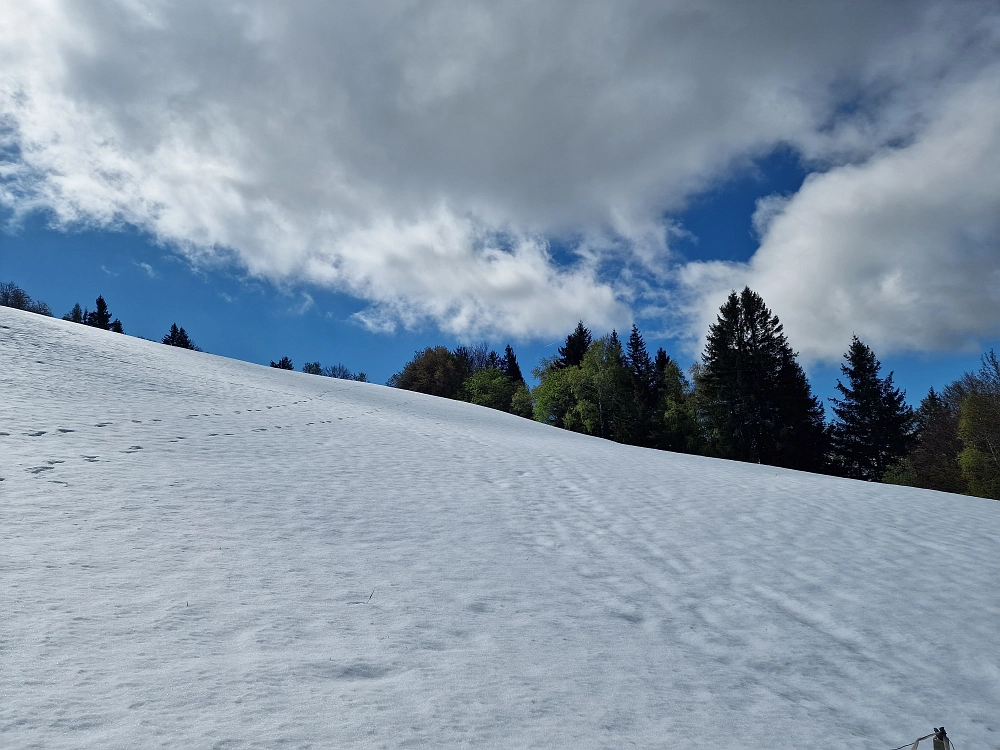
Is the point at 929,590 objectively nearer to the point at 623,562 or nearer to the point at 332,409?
the point at 623,562

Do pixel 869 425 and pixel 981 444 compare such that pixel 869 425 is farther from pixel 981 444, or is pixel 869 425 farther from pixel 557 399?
pixel 557 399

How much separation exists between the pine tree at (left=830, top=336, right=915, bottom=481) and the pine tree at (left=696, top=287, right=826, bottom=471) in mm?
1956

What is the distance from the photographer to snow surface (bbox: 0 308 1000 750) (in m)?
2.49

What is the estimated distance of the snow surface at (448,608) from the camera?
2.49m

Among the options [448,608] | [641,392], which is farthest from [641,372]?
[448,608]

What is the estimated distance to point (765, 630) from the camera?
400 centimetres

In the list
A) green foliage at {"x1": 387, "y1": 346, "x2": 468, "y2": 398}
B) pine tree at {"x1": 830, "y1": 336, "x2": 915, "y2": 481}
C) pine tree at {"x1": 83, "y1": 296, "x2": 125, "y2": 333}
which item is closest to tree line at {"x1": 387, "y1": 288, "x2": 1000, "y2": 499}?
pine tree at {"x1": 830, "y1": 336, "x2": 915, "y2": 481}

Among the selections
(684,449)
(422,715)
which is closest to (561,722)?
(422,715)

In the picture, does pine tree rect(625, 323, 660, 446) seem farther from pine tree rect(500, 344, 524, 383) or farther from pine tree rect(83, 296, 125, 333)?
pine tree rect(83, 296, 125, 333)

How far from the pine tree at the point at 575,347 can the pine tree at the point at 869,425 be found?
26354 millimetres

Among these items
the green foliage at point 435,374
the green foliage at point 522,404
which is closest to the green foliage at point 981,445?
the green foliage at point 522,404

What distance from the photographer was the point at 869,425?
39.6 m

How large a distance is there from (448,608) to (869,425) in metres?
46.7

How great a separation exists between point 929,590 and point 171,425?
10.7m
